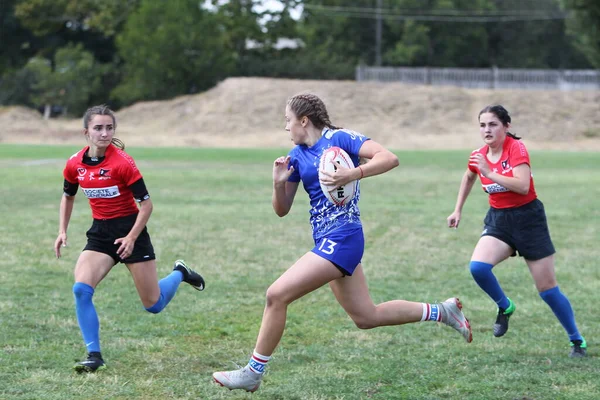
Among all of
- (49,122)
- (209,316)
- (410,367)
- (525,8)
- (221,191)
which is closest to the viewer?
(410,367)

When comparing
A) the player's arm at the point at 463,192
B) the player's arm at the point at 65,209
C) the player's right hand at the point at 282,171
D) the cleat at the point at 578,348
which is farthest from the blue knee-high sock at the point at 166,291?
the cleat at the point at 578,348

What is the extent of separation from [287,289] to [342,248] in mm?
425

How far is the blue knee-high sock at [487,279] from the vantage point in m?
6.75

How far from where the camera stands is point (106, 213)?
6.53m

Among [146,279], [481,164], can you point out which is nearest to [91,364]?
[146,279]

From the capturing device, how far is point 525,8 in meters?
75.5

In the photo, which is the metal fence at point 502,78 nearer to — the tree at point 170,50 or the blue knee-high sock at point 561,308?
the tree at point 170,50

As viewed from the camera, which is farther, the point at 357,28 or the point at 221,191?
the point at 357,28

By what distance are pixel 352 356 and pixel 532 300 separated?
308 centimetres

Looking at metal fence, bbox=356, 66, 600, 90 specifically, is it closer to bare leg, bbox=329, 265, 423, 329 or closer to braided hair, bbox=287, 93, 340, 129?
bare leg, bbox=329, 265, 423, 329

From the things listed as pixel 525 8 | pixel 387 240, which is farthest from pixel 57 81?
pixel 387 240

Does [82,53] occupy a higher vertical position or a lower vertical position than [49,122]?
higher

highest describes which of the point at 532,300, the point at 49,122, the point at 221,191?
the point at 532,300

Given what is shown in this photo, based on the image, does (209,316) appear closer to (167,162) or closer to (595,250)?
(595,250)
